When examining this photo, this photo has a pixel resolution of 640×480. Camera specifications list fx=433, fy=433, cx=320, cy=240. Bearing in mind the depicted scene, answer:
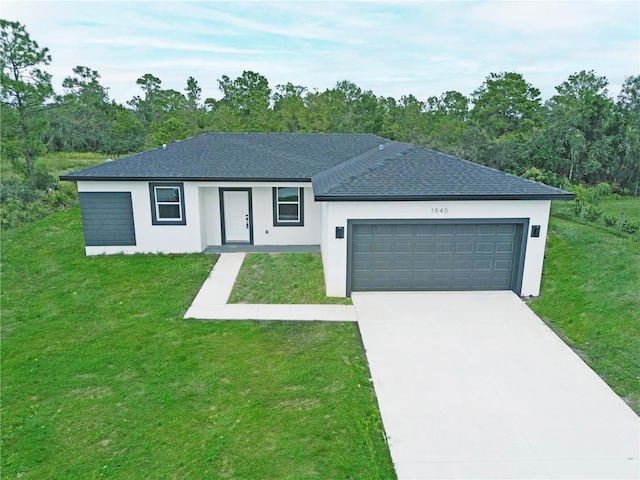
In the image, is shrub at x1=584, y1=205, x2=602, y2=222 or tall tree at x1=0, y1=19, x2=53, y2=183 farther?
tall tree at x1=0, y1=19, x2=53, y2=183

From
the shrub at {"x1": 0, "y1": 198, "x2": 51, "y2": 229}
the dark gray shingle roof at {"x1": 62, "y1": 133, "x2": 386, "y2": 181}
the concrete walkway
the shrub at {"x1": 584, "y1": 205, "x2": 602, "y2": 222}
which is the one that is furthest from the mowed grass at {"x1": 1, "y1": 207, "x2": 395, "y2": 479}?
the shrub at {"x1": 584, "y1": 205, "x2": 602, "y2": 222}

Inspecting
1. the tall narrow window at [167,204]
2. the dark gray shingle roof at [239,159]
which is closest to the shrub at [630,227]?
the dark gray shingle roof at [239,159]

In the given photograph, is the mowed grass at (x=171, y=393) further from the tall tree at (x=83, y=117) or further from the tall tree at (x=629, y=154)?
the tall tree at (x=83, y=117)

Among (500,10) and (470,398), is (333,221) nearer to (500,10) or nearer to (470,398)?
(470,398)

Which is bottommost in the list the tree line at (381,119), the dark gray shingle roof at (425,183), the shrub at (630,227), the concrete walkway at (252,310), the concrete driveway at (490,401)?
the concrete walkway at (252,310)

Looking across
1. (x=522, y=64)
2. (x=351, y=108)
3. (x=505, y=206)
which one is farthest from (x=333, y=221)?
(x=522, y=64)

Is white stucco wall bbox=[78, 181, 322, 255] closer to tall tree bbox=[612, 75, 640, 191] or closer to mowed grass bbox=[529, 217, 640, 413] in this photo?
mowed grass bbox=[529, 217, 640, 413]

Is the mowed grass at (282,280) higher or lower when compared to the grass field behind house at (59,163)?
lower
